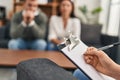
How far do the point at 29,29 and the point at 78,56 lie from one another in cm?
196

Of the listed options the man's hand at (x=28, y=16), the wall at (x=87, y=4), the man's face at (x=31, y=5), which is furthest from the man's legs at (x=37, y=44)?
the wall at (x=87, y=4)

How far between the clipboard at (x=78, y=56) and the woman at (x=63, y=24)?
196cm

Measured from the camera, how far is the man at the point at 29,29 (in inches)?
115

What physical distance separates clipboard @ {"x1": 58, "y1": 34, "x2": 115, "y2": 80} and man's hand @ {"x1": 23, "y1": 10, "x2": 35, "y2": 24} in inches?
71.8

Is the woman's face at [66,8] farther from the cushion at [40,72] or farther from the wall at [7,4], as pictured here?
the cushion at [40,72]

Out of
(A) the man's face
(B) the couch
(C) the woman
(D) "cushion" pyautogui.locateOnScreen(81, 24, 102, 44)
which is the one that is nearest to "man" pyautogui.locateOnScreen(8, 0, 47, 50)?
(A) the man's face

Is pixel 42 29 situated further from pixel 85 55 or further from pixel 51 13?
pixel 85 55

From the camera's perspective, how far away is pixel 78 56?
106cm

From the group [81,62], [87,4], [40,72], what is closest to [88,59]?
[81,62]

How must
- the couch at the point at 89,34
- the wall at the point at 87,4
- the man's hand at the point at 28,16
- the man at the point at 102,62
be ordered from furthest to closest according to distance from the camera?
the wall at the point at 87,4, the couch at the point at 89,34, the man's hand at the point at 28,16, the man at the point at 102,62

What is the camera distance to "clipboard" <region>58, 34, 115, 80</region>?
1.03 meters

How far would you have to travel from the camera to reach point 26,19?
2906mm

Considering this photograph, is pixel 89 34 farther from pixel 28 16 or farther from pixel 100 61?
pixel 100 61

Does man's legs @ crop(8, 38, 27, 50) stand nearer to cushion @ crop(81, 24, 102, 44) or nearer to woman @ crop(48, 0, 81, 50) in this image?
woman @ crop(48, 0, 81, 50)
